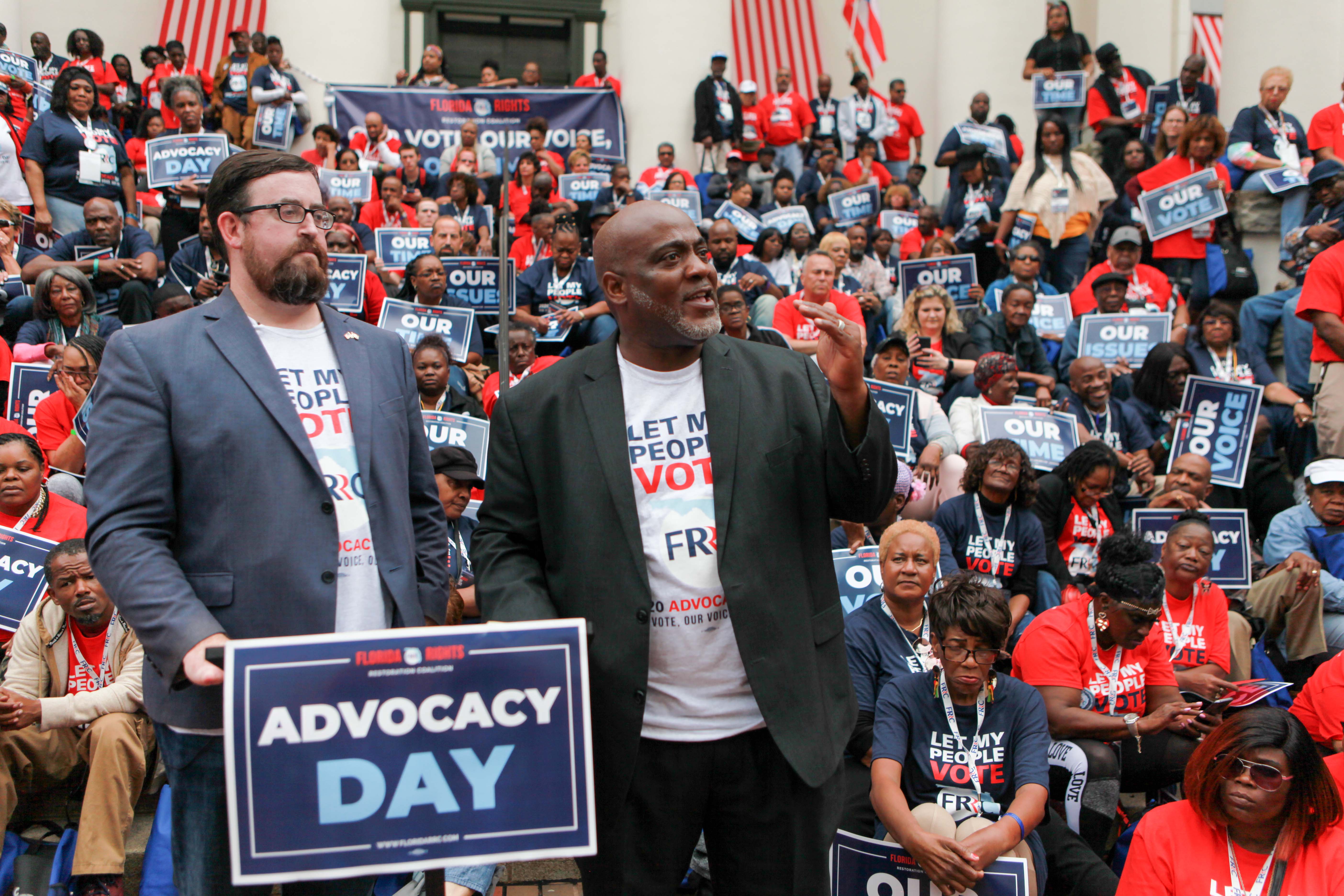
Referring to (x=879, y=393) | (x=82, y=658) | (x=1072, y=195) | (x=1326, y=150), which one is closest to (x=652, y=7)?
(x=1072, y=195)

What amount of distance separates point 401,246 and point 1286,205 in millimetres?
8325

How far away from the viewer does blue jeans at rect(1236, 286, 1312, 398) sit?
9.20 metres

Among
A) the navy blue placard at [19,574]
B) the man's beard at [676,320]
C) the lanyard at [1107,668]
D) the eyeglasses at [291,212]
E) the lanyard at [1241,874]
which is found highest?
the eyeglasses at [291,212]

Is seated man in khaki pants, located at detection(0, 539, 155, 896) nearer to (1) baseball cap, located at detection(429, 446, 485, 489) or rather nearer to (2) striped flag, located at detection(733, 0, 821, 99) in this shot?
(1) baseball cap, located at detection(429, 446, 485, 489)

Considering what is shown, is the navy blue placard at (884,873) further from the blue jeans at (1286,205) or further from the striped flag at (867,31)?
the striped flag at (867,31)

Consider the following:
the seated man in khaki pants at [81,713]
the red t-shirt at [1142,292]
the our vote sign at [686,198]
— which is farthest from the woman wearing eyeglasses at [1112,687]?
the our vote sign at [686,198]

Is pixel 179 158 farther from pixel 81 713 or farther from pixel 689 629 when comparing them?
pixel 689 629

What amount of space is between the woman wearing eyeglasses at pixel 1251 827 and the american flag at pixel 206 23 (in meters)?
18.3

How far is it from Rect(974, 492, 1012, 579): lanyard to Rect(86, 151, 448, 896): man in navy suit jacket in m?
4.24

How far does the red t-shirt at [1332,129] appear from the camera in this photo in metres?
11.0

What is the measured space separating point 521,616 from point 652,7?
15223 mm

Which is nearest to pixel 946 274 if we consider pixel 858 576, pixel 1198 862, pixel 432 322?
pixel 432 322

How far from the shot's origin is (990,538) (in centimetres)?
638

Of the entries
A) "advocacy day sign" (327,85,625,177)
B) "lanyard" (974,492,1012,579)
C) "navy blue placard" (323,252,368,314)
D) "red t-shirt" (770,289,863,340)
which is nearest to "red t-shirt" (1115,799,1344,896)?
"lanyard" (974,492,1012,579)
